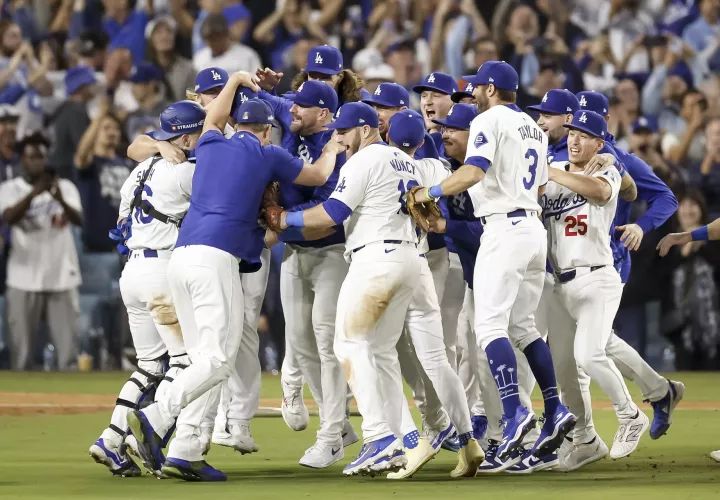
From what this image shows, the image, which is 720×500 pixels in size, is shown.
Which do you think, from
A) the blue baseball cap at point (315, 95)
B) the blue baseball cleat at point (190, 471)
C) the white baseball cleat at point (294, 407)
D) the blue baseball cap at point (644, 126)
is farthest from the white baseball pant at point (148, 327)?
the blue baseball cap at point (644, 126)

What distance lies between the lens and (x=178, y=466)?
6.67m

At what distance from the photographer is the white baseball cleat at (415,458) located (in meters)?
6.79

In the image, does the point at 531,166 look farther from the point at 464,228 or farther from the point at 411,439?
the point at 411,439

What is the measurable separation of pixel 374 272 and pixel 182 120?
4.88 ft

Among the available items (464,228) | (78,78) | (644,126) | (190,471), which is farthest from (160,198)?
(644,126)

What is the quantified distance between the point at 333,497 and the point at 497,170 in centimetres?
220


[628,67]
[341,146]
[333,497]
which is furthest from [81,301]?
[333,497]

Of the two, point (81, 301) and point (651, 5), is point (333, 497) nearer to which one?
point (81, 301)

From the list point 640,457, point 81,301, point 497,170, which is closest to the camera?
point 497,170

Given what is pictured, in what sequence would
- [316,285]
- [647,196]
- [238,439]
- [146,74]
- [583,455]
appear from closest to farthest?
[583,455]
[316,285]
[238,439]
[647,196]
[146,74]

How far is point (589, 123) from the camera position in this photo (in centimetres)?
763

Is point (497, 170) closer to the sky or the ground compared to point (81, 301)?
closer to the sky

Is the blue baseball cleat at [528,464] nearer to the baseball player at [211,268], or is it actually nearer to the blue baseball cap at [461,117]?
the baseball player at [211,268]

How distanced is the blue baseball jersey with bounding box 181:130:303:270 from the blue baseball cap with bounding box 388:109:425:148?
632mm
